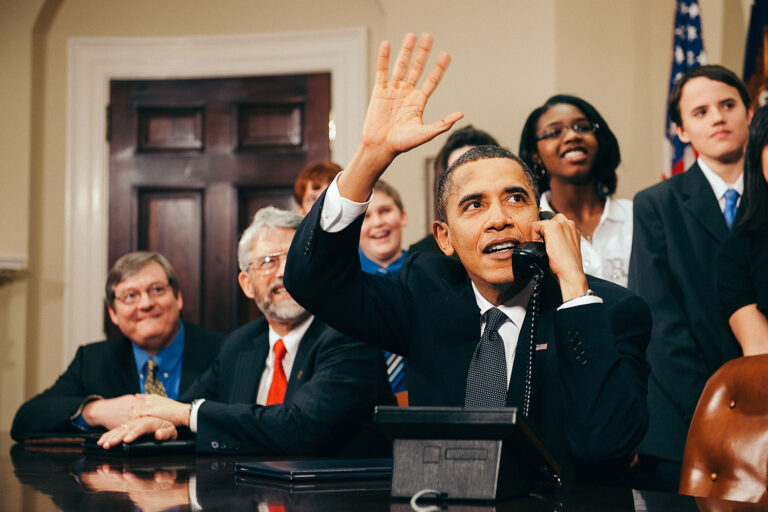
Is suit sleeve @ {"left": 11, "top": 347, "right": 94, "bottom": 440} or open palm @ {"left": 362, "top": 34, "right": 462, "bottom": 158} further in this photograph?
suit sleeve @ {"left": 11, "top": 347, "right": 94, "bottom": 440}

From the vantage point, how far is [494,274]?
1706mm

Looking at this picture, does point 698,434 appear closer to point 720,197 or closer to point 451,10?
point 720,197

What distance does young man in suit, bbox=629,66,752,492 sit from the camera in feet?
8.36

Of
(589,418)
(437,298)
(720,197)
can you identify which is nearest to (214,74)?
(720,197)

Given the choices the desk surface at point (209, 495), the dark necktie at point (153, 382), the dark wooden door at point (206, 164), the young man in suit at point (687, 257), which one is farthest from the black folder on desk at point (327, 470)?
the dark wooden door at point (206, 164)

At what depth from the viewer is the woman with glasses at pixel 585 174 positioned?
9.71ft

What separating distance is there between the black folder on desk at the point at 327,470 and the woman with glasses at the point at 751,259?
1.26 metres

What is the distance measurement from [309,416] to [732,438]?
990 millimetres

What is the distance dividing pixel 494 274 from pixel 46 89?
441cm

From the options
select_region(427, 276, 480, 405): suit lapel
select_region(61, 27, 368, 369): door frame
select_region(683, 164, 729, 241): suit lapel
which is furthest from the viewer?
select_region(61, 27, 368, 369): door frame

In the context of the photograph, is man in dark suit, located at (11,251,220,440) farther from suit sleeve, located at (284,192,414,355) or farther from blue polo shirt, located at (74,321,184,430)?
suit sleeve, located at (284,192,414,355)

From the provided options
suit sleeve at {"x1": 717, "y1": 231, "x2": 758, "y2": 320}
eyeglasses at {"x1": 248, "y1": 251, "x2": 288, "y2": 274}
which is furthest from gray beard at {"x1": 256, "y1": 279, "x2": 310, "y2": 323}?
suit sleeve at {"x1": 717, "y1": 231, "x2": 758, "y2": 320}

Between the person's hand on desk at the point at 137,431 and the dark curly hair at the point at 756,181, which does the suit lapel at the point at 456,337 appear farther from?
the dark curly hair at the point at 756,181

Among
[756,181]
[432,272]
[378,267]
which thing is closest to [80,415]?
[378,267]
